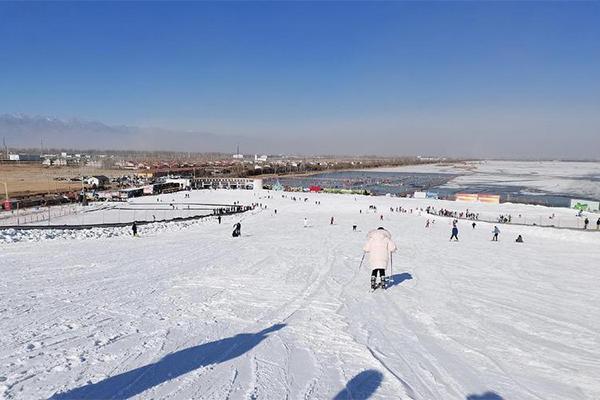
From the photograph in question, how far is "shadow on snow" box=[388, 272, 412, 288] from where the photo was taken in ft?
31.5

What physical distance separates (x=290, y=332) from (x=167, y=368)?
6.08 ft

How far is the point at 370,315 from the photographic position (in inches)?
269

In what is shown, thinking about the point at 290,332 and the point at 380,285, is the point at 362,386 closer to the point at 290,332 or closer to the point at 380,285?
the point at 290,332

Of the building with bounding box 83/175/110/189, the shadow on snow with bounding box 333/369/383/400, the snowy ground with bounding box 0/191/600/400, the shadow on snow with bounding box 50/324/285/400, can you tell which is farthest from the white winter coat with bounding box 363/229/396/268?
the building with bounding box 83/175/110/189

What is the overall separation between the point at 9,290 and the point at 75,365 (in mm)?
4931

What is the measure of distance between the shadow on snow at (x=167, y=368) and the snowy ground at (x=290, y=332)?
17 millimetres

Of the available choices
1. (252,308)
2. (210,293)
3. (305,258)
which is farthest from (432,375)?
(305,258)

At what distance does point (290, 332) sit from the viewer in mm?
5754

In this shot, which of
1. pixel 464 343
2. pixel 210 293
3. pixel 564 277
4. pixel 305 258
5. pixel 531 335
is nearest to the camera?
pixel 464 343

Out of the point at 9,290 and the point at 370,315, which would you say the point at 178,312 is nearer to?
the point at 370,315

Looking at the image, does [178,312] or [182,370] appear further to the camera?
[178,312]

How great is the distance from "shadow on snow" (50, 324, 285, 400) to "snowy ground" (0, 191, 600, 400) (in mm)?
17

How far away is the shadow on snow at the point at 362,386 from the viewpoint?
155 inches

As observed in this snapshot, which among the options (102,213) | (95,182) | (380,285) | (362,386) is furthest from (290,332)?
(95,182)
